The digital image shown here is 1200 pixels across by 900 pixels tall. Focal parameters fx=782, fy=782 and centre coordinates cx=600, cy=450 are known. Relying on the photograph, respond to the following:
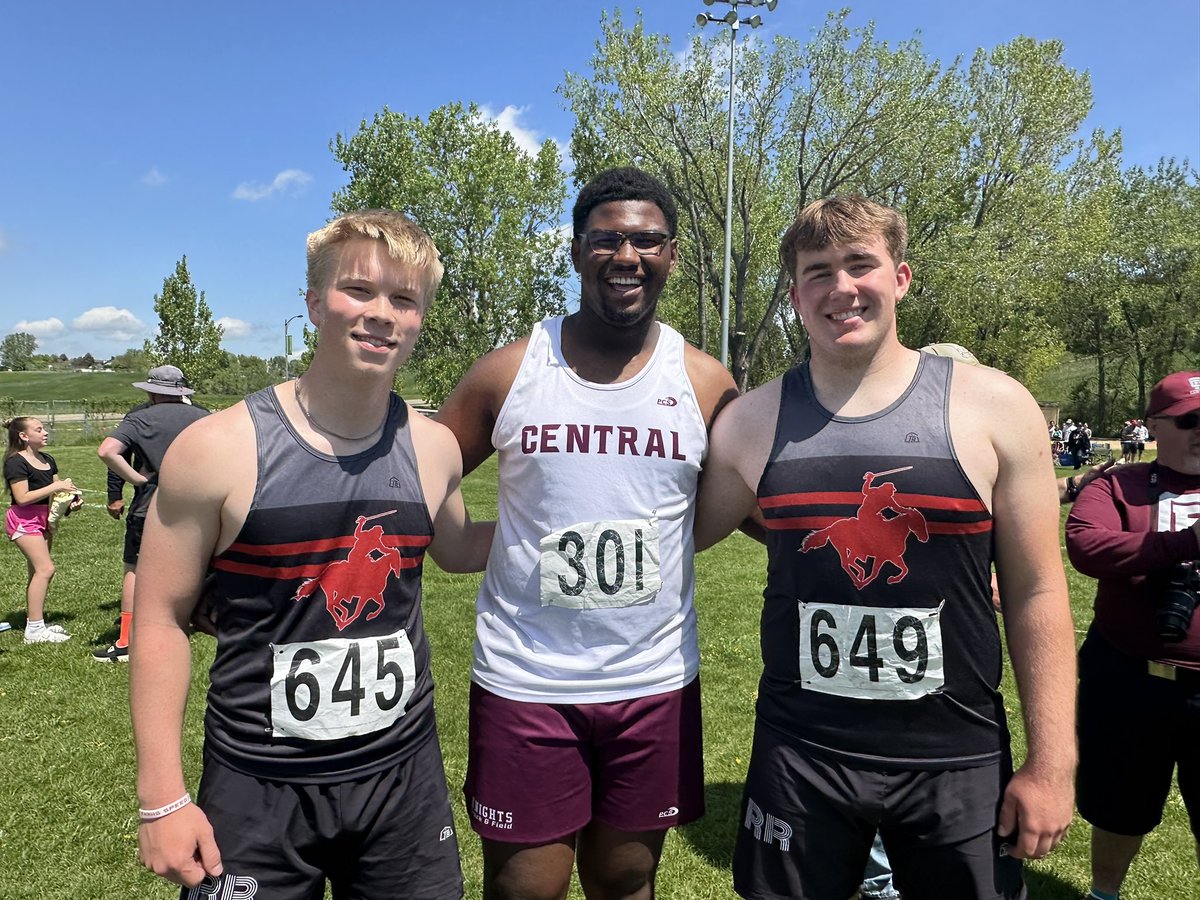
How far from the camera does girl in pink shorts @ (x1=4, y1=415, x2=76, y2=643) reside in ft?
24.0

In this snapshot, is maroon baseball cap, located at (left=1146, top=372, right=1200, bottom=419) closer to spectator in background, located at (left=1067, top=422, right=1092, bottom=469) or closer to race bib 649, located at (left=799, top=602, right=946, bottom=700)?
race bib 649, located at (left=799, top=602, right=946, bottom=700)

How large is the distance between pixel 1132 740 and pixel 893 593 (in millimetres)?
1876

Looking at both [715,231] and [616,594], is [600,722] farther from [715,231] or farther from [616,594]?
[715,231]

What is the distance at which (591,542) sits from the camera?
7.68ft

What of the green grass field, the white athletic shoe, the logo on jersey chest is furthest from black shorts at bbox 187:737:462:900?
the white athletic shoe

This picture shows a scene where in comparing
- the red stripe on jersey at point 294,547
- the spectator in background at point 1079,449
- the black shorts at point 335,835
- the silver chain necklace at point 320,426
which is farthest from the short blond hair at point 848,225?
the spectator in background at point 1079,449

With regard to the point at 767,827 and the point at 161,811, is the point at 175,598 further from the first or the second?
the point at 767,827

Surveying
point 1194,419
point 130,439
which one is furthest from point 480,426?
point 130,439

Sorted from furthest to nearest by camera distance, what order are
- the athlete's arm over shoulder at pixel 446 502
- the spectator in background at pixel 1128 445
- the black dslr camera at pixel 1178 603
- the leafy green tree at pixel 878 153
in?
the leafy green tree at pixel 878 153, the spectator in background at pixel 1128 445, the black dslr camera at pixel 1178 603, the athlete's arm over shoulder at pixel 446 502

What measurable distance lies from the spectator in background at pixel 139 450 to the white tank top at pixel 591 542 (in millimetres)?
5179

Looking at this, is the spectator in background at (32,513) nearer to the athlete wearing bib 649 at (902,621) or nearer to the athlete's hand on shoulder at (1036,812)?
the athlete wearing bib 649 at (902,621)

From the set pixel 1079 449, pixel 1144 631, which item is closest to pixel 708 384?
pixel 1144 631

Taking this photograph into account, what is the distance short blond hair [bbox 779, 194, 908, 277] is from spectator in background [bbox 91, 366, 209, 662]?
5947 millimetres

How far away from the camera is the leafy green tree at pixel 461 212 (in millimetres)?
25656
